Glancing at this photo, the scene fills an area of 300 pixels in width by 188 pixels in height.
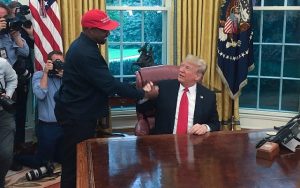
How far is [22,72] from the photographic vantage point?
143 inches

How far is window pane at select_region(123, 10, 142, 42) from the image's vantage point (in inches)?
166

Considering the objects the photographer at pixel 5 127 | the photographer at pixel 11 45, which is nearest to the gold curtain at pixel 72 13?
the photographer at pixel 11 45

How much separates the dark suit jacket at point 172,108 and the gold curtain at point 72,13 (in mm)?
1377

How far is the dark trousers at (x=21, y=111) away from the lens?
3.78 meters

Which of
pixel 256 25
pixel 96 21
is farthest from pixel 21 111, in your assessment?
pixel 256 25

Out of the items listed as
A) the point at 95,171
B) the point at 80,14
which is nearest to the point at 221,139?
the point at 95,171

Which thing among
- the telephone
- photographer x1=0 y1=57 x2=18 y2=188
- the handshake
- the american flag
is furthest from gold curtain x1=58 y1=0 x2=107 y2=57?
the telephone

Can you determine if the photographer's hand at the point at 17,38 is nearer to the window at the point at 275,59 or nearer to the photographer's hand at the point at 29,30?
the photographer's hand at the point at 29,30

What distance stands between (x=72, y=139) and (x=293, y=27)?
2508mm

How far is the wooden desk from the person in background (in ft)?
5.66

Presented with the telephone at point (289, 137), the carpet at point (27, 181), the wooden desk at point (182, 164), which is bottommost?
the carpet at point (27, 181)

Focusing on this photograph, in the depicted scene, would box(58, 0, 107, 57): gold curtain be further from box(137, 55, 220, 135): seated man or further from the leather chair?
box(137, 55, 220, 135): seated man

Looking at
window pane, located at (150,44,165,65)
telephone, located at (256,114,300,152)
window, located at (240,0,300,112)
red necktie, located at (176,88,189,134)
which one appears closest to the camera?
telephone, located at (256,114,300,152)

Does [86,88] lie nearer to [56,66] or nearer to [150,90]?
[150,90]
